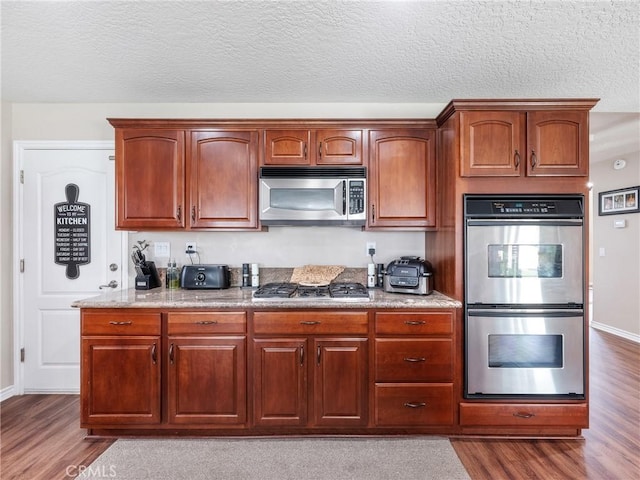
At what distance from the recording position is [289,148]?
256 cm

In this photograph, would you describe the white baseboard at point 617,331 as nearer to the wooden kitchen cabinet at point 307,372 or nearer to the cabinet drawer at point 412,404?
the cabinet drawer at point 412,404

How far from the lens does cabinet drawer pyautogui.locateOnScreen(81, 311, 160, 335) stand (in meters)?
2.17

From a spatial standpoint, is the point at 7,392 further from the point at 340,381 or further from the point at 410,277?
the point at 410,277

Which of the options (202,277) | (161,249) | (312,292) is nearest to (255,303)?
(312,292)

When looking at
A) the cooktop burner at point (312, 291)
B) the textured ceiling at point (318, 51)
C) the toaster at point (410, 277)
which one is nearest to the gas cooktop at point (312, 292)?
the cooktop burner at point (312, 291)

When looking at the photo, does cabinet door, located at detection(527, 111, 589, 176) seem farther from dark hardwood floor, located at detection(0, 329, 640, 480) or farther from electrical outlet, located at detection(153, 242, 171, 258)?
electrical outlet, located at detection(153, 242, 171, 258)

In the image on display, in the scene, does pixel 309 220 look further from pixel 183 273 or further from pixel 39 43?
pixel 39 43

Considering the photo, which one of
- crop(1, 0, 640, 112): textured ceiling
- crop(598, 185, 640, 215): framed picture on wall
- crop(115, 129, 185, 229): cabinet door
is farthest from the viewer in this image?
crop(598, 185, 640, 215): framed picture on wall

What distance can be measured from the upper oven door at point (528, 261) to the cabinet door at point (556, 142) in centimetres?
36

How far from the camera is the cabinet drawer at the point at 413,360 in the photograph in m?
2.18

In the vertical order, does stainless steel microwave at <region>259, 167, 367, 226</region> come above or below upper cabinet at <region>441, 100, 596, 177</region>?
below

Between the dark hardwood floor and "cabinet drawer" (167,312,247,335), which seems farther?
"cabinet drawer" (167,312,247,335)

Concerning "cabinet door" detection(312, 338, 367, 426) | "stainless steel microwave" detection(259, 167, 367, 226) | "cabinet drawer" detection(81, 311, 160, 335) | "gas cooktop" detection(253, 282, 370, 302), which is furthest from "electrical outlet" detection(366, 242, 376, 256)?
"cabinet drawer" detection(81, 311, 160, 335)

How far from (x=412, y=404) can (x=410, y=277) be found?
86cm
